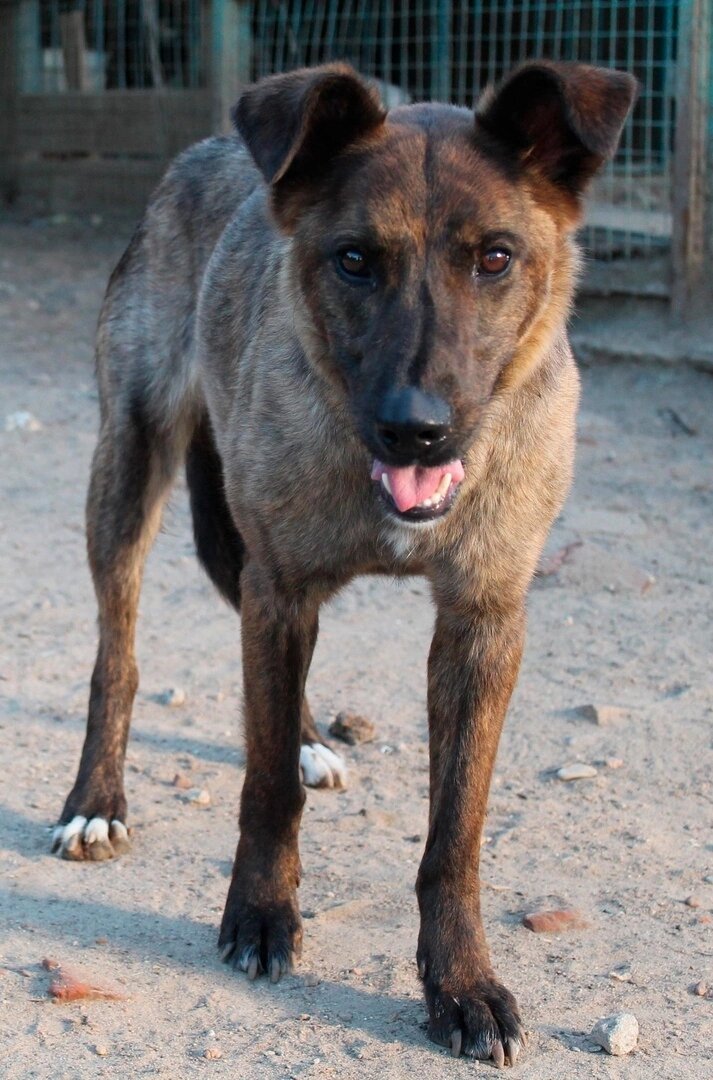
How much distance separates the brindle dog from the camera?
9.57 feet

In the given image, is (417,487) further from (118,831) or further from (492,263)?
(118,831)

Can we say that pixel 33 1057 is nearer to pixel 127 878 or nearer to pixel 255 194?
pixel 127 878

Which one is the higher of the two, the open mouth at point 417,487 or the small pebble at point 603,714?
the open mouth at point 417,487

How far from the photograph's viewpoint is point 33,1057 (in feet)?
9.21

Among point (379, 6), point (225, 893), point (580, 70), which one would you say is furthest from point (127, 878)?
point (379, 6)

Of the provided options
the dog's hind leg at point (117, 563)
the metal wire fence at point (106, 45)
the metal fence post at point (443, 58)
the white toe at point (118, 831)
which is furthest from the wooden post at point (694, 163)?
the white toe at point (118, 831)

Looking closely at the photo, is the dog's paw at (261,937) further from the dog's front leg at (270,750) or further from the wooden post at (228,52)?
the wooden post at (228,52)

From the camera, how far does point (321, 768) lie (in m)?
4.23

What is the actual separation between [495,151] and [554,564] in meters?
2.94

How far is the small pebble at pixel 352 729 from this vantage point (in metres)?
4.54

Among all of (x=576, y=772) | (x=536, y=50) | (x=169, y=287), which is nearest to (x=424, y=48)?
(x=536, y=50)

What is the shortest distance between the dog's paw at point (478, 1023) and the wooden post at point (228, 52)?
8.17 meters

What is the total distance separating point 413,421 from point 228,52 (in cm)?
820

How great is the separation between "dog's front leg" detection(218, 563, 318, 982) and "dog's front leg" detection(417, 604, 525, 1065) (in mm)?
319
